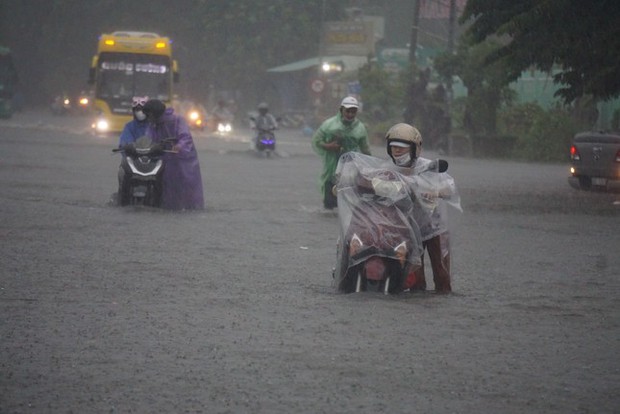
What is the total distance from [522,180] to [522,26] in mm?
7238

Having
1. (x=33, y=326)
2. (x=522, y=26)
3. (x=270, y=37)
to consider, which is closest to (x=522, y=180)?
(x=522, y=26)

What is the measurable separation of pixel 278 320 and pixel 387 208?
1.56 metres

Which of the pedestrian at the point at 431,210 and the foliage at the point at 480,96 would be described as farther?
the foliage at the point at 480,96

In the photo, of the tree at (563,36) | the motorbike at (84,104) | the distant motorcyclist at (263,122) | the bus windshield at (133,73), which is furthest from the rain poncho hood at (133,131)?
the motorbike at (84,104)

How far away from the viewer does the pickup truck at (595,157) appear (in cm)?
2308

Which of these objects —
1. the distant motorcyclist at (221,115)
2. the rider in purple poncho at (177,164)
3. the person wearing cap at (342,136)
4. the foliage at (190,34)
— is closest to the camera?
the person wearing cap at (342,136)

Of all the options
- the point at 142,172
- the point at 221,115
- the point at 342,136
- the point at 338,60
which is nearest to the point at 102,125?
the point at 221,115

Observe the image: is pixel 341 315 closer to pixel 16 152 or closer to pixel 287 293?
pixel 287 293

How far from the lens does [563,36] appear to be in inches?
824

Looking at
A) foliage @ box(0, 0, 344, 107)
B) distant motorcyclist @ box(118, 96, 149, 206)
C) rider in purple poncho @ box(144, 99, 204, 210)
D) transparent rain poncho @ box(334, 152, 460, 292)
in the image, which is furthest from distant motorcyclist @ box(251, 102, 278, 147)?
foliage @ box(0, 0, 344, 107)

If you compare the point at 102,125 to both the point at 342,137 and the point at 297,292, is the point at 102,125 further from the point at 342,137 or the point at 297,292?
the point at 297,292

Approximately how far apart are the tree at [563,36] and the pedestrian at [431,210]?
417 inches

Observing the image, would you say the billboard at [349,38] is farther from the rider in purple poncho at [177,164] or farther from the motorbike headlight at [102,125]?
the rider in purple poncho at [177,164]

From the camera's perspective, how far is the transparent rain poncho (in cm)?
962
